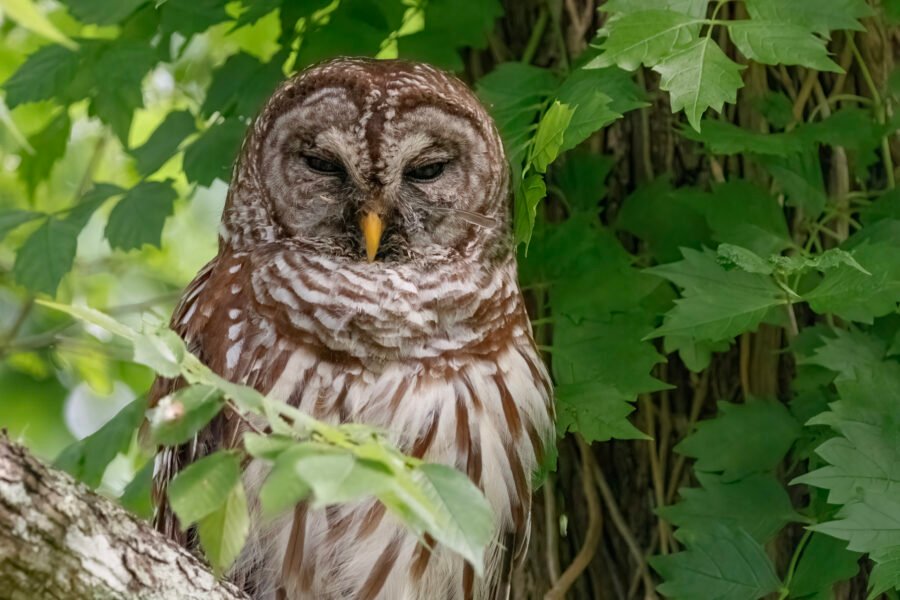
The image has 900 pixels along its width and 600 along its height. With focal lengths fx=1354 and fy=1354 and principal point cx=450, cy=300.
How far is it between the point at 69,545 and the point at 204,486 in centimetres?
31

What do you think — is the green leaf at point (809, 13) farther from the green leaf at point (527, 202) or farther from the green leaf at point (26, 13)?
the green leaf at point (26, 13)

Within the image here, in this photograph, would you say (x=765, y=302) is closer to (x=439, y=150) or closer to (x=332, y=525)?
(x=439, y=150)

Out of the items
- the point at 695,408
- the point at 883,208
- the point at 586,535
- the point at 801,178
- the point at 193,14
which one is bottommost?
the point at 586,535

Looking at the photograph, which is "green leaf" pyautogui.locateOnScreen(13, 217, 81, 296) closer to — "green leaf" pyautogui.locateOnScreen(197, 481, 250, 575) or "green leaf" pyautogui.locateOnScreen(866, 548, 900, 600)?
"green leaf" pyautogui.locateOnScreen(197, 481, 250, 575)

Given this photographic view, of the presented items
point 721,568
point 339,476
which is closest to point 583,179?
point 721,568

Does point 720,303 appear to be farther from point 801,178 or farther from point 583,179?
point 583,179

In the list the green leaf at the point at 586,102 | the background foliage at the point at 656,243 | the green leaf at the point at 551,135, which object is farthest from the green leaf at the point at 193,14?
the green leaf at the point at 551,135

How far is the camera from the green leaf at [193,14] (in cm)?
328

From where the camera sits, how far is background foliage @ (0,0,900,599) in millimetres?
2756

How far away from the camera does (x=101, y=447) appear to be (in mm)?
3342

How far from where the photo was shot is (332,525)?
2820 millimetres

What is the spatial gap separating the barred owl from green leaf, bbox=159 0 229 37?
1.26 feet

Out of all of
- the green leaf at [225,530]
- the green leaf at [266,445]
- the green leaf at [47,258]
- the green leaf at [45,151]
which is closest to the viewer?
the green leaf at [266,445]

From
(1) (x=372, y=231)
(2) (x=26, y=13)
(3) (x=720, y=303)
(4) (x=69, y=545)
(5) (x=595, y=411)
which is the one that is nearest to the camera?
(2) (x=26, y=13)
